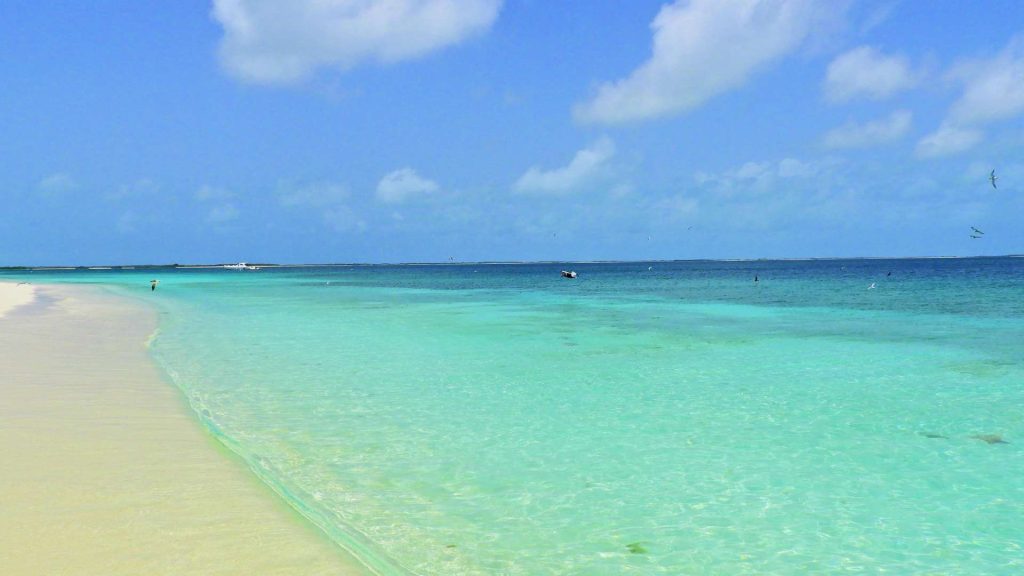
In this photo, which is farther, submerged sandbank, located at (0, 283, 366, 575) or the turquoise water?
the turquoise water

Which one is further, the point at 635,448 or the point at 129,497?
the point at 635,448

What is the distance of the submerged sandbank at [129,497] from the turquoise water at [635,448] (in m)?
0.43

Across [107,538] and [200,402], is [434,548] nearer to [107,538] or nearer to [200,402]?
[107,538]

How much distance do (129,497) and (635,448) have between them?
5.35 meters

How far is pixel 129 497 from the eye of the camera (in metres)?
5.98

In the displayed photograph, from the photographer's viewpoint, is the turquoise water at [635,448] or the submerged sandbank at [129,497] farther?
the turquoise water at [635,448]

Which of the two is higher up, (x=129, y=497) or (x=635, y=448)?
(x=129, y=497)

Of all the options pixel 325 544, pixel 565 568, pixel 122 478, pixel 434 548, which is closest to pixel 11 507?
pixel 122 478

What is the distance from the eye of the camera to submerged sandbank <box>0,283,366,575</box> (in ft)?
15.8

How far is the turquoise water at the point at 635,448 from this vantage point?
18.3 feet

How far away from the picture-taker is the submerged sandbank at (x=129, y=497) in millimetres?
4824

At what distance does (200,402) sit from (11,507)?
17.0 feet

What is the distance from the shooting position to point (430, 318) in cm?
2786

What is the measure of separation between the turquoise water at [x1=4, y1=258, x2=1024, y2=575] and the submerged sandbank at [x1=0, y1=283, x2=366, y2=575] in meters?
0.43
